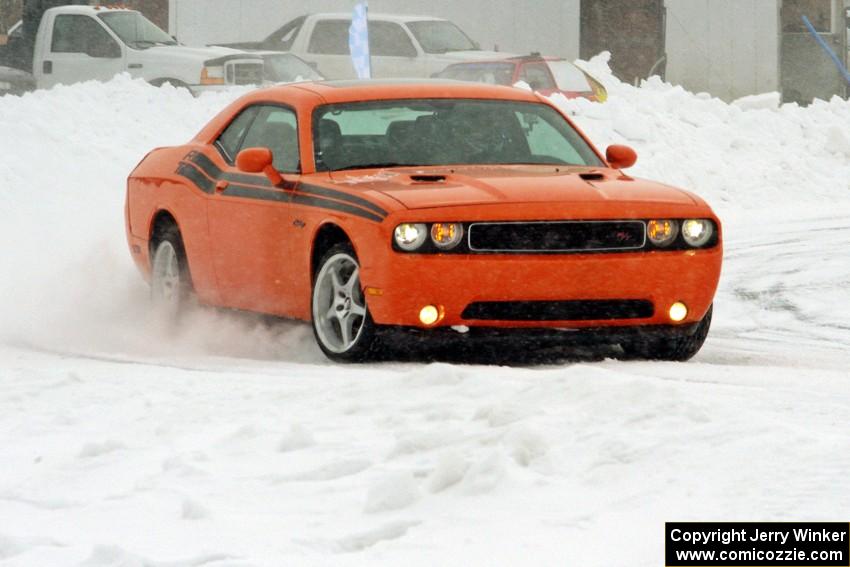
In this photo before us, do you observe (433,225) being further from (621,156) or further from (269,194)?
(621,156)

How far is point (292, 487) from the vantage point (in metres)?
5.50

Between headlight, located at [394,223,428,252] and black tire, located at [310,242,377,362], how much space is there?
303 millimetres

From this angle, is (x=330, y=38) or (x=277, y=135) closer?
(x=277, y=135)

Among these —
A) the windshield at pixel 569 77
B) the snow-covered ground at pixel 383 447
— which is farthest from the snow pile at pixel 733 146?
the snow-covered ground at pixel 383 447

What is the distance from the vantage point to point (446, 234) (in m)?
7.89

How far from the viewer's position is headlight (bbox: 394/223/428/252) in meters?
7.88

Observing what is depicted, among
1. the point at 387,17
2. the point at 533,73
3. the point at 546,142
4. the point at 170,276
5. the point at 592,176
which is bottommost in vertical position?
the point at 170,276

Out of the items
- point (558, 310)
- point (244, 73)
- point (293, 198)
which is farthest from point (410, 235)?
point (244, 73)

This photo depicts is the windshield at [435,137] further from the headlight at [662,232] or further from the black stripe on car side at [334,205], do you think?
the headlight at [662,232]

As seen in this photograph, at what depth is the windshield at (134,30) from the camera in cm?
2408

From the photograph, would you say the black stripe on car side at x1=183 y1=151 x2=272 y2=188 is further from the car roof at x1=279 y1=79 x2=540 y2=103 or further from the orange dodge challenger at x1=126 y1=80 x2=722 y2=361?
the car roof at x1=279 y1=79 x2=540 y2=103

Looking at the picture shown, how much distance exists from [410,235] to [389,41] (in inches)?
745

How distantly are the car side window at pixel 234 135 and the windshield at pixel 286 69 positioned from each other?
1356 cm

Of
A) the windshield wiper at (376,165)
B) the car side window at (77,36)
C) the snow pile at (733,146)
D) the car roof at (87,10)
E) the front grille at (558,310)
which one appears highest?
the car roof at (87,10)
